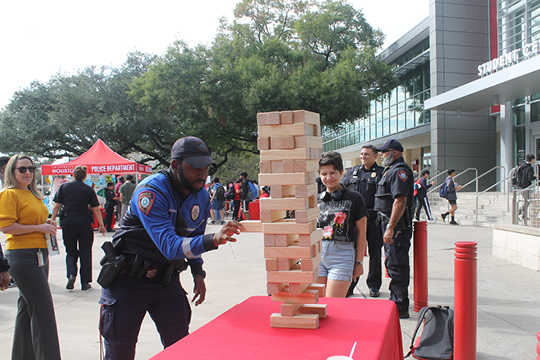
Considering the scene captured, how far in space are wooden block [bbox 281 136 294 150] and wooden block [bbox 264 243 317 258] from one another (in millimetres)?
501

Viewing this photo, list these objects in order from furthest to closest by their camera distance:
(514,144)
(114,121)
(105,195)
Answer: (114,121) → (514,144) → (105,195)

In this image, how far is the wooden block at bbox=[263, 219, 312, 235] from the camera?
6.50 feet

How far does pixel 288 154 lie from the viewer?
2.00 meters

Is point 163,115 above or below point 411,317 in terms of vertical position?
above

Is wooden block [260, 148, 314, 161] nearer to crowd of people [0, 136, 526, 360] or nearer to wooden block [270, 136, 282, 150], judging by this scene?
Answer: wooden block [270, 136, 282, 150]

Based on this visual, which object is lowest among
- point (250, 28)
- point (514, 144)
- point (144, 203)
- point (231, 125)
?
point (144, 203)

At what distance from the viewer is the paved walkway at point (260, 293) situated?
12.9 feet

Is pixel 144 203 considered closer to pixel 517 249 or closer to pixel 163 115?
pixel 517 249

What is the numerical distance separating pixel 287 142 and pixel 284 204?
12.3 inches

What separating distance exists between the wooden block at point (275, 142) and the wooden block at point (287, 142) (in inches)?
0.7

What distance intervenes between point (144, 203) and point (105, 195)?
13415mm

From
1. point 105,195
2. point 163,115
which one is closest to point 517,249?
point 105,195

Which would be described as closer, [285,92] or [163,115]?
[285,92]

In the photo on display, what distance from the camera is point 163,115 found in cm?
2378
